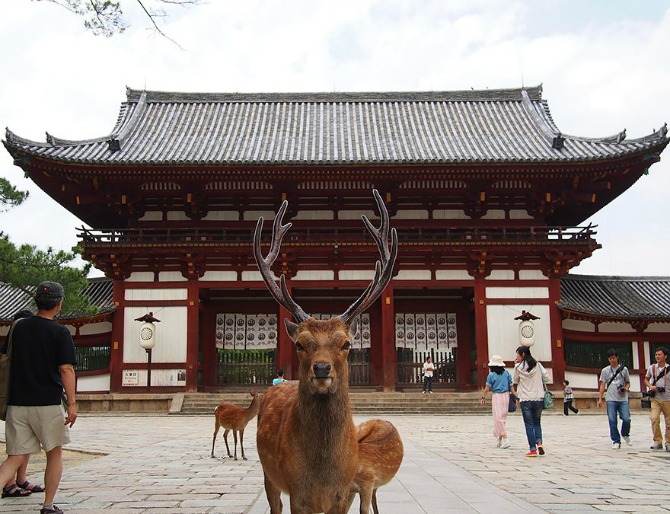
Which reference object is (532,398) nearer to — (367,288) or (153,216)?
(367,288)

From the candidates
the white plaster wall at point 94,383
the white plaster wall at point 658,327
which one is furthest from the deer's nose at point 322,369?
the white plaster wall at point 658,327

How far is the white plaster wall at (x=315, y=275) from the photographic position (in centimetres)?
2120

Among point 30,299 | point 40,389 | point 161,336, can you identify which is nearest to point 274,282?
point 40,389

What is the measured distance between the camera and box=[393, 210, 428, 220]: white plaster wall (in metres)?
22.2

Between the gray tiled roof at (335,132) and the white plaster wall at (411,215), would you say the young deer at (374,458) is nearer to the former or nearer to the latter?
the gray tiled roof at (335,132)

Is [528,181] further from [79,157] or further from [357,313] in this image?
[357,313]

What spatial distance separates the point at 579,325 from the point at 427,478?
17.0m

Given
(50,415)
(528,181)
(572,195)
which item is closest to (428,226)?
(528,181)

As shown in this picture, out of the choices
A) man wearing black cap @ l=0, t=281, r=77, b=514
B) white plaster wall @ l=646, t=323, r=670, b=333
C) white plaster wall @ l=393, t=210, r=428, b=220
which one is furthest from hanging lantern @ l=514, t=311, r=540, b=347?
man wearing black cap @ l=0, t=281, r=77, b=514

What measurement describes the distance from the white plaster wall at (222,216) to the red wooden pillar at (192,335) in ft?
8.04

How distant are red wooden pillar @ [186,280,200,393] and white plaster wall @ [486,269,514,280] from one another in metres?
9.70

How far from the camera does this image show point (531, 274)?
21203mm

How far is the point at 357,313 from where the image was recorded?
3906 mm

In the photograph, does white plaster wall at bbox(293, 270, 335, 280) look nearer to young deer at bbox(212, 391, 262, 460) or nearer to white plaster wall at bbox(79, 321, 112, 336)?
white plaster wall at bbox(79, 321, 112, 336)
